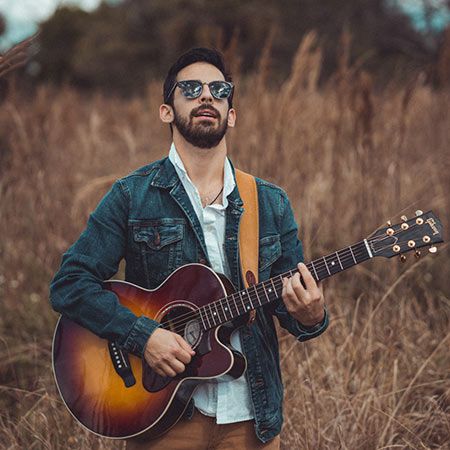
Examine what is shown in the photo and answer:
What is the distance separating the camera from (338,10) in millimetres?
23750

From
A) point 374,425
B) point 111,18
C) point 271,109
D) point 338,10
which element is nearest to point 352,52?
point 338,10

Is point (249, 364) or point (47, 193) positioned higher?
point (47, 193)

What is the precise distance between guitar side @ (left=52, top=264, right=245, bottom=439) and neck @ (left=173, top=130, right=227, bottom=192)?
0.27 metres

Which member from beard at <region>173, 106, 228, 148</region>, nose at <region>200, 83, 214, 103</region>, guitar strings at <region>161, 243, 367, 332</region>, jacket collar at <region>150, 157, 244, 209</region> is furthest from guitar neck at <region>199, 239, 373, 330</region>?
nose at <region>200, 83, 214, 103</region>

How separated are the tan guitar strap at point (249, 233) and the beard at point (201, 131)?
167 mm

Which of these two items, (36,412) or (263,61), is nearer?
(36,412)

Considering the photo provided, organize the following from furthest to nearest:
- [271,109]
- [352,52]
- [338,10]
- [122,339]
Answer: [338,10]
[352,52]
[271,109]
[122,339]

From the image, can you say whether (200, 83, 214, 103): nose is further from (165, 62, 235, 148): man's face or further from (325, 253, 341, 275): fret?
(325, 253, 341, 275): fret

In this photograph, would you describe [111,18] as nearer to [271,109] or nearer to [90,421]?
[271,109]

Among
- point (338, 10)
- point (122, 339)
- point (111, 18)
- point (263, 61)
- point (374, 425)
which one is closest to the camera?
point (122, 339)

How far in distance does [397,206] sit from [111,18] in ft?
76.2

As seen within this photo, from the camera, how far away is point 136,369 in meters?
2.12

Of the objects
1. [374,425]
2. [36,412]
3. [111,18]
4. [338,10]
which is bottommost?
[374,425]

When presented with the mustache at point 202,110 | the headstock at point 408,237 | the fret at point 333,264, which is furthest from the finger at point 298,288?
the mustache at point 202,110
